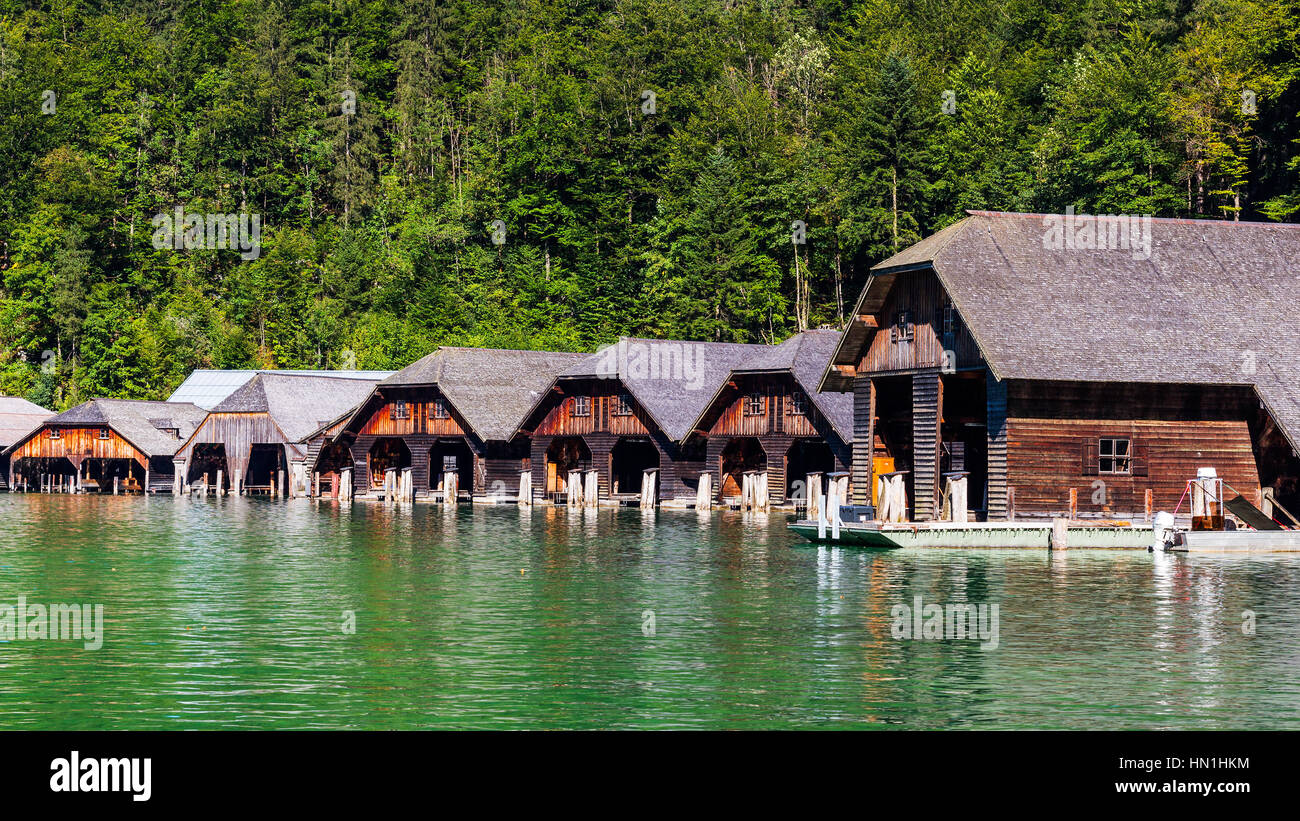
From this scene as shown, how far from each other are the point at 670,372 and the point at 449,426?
1313 cm

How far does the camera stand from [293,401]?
95062 millimetres

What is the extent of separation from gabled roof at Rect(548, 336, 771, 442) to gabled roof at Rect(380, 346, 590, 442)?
5.60m

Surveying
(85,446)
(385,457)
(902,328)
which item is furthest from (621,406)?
(85,446)

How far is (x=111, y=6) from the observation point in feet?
553

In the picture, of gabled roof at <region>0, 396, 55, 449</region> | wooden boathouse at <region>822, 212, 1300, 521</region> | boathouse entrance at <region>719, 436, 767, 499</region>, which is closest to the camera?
wooden boathouse at <region>822, 212, 1300, 521</region>

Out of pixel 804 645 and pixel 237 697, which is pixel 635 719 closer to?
pixel 237 697

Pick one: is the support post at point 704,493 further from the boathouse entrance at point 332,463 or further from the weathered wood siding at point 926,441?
the boathouse entrance at point 332,463

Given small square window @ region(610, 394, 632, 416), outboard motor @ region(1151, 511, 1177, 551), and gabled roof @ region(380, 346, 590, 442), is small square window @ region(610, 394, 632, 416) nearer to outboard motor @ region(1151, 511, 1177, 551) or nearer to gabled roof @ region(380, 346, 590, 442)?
gabled roof @ region(380, 346, 590, 442)

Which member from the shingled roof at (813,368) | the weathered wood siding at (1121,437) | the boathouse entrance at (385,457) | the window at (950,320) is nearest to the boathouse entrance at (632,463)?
the shingled roof at (813,368)

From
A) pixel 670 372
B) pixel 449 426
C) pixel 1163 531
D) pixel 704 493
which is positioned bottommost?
pixel 1163 531

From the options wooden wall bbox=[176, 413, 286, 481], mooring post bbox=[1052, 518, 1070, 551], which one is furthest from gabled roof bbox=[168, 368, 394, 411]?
mooring post bbox=[1052, 518, 1070, 551]

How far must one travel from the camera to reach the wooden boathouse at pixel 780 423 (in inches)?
2697

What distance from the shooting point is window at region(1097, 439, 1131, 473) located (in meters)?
51.0

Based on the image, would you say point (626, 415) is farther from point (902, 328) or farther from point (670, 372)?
point (902, 328)
